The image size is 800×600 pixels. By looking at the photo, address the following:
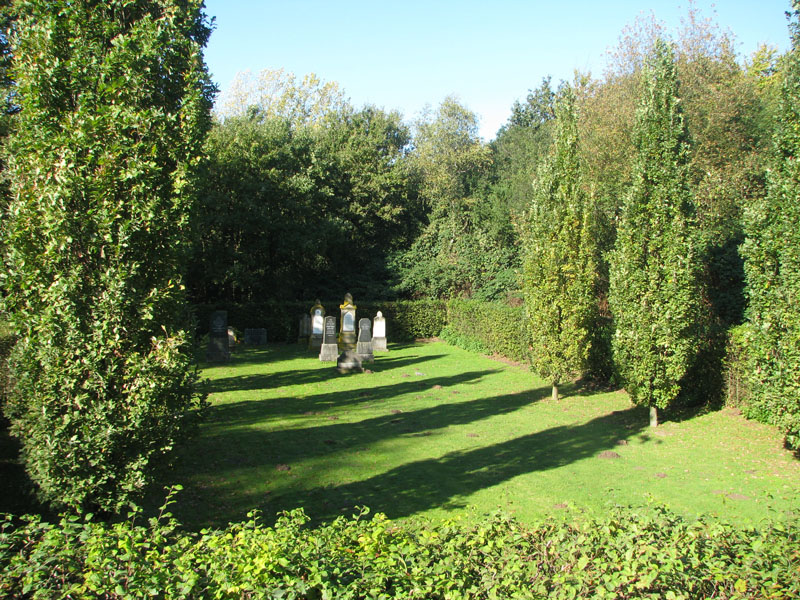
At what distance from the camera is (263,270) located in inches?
1283

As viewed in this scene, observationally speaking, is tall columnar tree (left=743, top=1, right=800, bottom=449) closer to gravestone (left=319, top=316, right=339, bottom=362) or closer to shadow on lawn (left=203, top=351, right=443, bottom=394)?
shadow on lawn (left=203, top=351, right=443, bottom=394)

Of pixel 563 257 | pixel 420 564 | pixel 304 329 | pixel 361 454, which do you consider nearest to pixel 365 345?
pixel 304 329

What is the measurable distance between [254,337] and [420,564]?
82.7 ft

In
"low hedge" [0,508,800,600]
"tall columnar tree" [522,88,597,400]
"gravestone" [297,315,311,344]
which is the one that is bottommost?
"low hedge" [0,508,800,600]

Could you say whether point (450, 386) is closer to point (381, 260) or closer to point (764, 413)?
point (764, 413)

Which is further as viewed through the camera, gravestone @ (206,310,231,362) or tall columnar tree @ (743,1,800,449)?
gravestone @ (206,310,231,362)

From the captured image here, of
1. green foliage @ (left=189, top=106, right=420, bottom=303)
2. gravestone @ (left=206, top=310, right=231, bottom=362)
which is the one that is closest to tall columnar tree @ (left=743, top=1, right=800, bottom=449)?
gravestone @ (left=206, top=310, right=231, bottom=362)

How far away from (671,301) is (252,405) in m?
10.2

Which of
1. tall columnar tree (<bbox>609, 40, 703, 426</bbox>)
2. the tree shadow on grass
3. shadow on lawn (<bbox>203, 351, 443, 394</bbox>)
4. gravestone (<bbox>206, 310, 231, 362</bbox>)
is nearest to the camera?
tall columnar tree (<bbox>609, 40, 703, 426</bbox>)

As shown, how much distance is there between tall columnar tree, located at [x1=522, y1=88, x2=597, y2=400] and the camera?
48.9 feet

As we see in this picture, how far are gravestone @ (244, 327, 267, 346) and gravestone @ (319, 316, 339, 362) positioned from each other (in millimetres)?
6593

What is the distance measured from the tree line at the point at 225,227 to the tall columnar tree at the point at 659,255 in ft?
0.15

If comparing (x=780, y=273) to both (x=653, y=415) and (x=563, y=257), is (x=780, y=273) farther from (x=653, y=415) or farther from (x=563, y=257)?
(x=563, y=257)

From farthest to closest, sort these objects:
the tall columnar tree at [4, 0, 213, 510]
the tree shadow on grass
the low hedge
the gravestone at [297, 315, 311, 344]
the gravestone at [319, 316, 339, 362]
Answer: the gravestone at [297, 315, 311, 344]
the gravestone at [319, 316, 339, 362]
the tree shadow on grass
the tall columnar tree at [4, 0, 213, 510]
the low hedge
